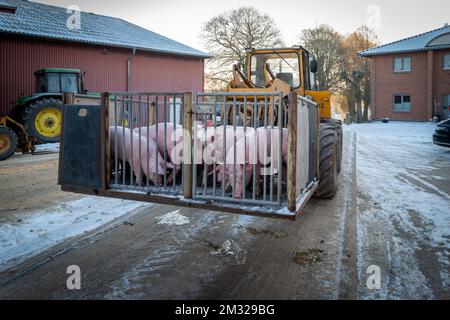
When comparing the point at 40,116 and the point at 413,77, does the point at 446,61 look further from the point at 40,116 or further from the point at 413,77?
the point at 40,116

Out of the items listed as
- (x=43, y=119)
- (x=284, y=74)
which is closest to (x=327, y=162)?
(x=284, y=74)

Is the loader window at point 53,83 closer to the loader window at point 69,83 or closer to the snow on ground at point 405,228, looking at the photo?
the loader window at point 69,83

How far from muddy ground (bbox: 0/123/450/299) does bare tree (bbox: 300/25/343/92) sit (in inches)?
1522

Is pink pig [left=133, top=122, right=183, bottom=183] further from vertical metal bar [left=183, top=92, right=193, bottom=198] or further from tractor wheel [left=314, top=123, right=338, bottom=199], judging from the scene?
tractor wheel [left=314, top=123, right=338, bottom=199]

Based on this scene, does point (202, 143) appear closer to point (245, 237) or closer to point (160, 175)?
point (160, 175)

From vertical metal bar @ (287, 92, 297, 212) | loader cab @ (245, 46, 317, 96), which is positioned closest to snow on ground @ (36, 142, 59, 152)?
loader cab @ (245, 46, 317, 96)

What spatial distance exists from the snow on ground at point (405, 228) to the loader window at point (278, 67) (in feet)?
8.53

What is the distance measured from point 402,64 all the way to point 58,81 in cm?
2719

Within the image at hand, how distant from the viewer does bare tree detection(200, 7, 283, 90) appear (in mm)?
35781

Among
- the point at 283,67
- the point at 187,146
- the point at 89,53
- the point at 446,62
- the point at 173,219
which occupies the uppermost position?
the point at 446,62

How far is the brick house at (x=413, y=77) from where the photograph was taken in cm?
2895

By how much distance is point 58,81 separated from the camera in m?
13.1

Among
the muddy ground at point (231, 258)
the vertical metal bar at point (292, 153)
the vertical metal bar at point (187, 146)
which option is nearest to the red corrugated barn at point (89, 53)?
the muddy ground at point (231, 258)
